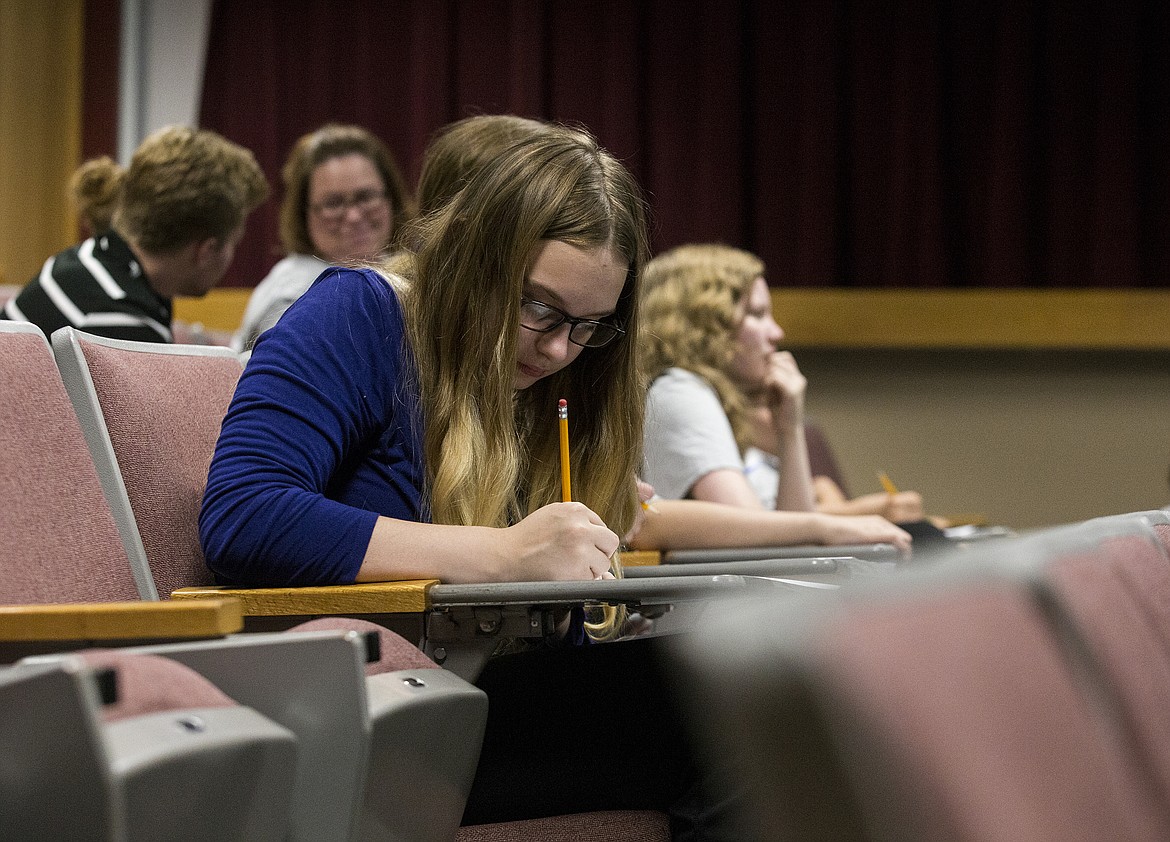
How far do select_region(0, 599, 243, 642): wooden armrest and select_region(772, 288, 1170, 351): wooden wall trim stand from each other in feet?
11.7

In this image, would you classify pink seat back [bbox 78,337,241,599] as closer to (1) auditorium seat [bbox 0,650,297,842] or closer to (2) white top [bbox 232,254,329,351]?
(1) auditorium seat [bbox 0,650,297,842]

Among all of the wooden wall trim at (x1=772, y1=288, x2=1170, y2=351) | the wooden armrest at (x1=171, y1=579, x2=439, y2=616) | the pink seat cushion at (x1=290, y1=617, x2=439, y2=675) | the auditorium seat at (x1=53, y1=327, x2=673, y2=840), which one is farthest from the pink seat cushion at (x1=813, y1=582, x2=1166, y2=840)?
the wooden wall trim at (x1=772, y1=288, x2=1170, y2=351)

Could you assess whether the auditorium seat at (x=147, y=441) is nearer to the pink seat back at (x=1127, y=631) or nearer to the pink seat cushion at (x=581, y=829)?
the pink seat cushion at (x=581, y=829)

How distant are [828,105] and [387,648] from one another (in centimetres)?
363

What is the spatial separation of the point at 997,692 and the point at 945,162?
4019 millimetres

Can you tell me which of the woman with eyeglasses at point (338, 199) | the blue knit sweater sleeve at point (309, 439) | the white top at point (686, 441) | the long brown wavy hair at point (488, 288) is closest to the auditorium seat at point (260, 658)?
the blue knit sweater sleeve at point (309, 439)

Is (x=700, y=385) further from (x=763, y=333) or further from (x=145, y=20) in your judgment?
(x=145, y=20)

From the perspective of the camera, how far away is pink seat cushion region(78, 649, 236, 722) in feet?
2.69

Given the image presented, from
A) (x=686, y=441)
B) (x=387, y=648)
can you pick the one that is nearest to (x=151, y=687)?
(x=387, y=648)

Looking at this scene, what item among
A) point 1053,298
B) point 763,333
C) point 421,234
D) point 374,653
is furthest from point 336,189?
point 374,653

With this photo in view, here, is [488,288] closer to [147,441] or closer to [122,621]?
[147,441]

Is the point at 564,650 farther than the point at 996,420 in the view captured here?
No

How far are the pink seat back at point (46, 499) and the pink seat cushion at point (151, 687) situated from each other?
0.40 meters

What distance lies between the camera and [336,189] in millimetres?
3504
